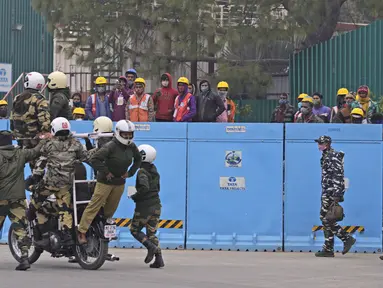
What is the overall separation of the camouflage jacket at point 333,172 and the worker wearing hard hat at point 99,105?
430 centimetres

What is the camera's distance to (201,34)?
1065 inches

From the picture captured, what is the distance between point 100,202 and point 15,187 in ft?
3.50

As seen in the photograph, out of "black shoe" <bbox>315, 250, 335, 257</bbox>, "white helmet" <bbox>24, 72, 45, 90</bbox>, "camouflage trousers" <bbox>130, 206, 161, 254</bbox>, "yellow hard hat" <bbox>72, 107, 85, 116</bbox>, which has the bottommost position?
"black shoe" <bbox>315, 250, 335, 257</bbox>

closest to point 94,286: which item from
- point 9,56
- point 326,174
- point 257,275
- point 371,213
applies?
point 257,275

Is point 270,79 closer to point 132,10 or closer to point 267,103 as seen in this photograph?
point 267,103

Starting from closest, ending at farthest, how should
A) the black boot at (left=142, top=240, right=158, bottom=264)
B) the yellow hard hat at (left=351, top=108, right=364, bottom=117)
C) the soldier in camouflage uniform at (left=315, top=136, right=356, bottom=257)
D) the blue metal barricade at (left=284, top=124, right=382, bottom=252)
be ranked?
the black boot at (left=142, top=240, right=158, bottom=264) → the soldier in camouflage uniform at (left=315, top=136, right=356, bottom=257) → the blue metal barricade at (left=284, top=124, right=382, bottom=252) → the yellow hard hat at (left=351, top=108, right=364, bottom=117)

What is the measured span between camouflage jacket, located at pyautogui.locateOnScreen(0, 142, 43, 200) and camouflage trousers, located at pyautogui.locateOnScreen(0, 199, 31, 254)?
4.7 inches

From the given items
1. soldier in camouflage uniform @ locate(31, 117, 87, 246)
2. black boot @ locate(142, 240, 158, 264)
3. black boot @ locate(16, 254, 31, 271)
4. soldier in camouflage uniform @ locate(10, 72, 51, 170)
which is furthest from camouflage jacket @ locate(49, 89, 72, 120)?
black boot @ locate(16, 254, 31, 271)

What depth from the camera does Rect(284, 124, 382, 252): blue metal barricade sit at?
17.3 m

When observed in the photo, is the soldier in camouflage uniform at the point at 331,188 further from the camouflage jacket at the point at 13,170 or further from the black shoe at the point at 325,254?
the camouflage jacket at the point at 13,170

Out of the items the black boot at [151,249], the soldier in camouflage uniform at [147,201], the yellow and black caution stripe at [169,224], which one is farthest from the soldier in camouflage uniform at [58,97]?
the yellow and black caution stripe at [169,224]

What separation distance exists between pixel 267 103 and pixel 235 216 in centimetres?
1171

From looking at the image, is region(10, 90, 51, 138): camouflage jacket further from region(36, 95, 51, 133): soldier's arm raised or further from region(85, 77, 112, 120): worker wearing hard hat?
region(85, 77, 112, 120): worker wearing hard hat

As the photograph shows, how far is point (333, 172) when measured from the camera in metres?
16.2
